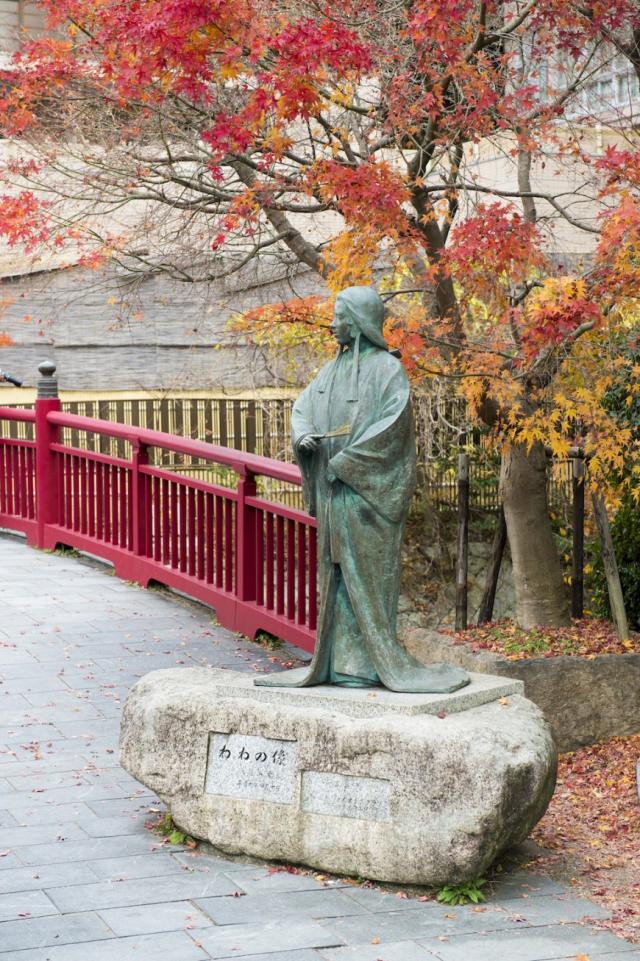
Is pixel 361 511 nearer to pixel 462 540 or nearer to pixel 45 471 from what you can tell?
pixel 462 540

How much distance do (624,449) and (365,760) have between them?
15.7 feet

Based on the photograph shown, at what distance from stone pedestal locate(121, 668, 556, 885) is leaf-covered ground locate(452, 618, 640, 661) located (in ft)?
9.56

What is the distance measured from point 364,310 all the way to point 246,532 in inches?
161

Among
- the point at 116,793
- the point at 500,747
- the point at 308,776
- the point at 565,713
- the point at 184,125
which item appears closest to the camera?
the point at 500,747

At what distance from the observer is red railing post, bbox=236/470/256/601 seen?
9625 mm

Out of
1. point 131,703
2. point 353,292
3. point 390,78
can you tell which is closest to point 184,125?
point 390,78

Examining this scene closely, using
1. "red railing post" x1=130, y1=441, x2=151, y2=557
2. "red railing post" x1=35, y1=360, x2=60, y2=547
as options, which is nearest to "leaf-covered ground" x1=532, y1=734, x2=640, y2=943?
"red railing post" x1=130, y1=441, x2=151, y2=557

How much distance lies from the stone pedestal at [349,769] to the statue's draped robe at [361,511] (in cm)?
16

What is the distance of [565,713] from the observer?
8695 mm

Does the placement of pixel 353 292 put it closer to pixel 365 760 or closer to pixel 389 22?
pixel 365 760

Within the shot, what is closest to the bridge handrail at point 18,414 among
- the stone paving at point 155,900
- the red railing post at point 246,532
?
the red railing post at point 246,532

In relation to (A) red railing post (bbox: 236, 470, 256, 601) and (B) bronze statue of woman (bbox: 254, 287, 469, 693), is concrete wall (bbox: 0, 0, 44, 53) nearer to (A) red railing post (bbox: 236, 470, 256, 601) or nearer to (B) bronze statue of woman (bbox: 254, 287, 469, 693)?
(A) red railing post (bbox: 236, 470, 256, 601)

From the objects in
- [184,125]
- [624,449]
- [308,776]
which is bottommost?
[308,776]

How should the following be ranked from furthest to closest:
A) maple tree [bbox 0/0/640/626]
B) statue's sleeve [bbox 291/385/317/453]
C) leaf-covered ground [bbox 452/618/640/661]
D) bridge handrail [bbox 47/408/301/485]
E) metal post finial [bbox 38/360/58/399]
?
1. metal post finial [bbox 38/360/58/399]
2. bridge handrail [bbox 47/408/301/485]
3. leaf-covered ground [bbox 452/618/640/661]
4. maple tree [bbox 0/0/640/626]
5. statue's sleeve [bbox 291/385/317/453]
